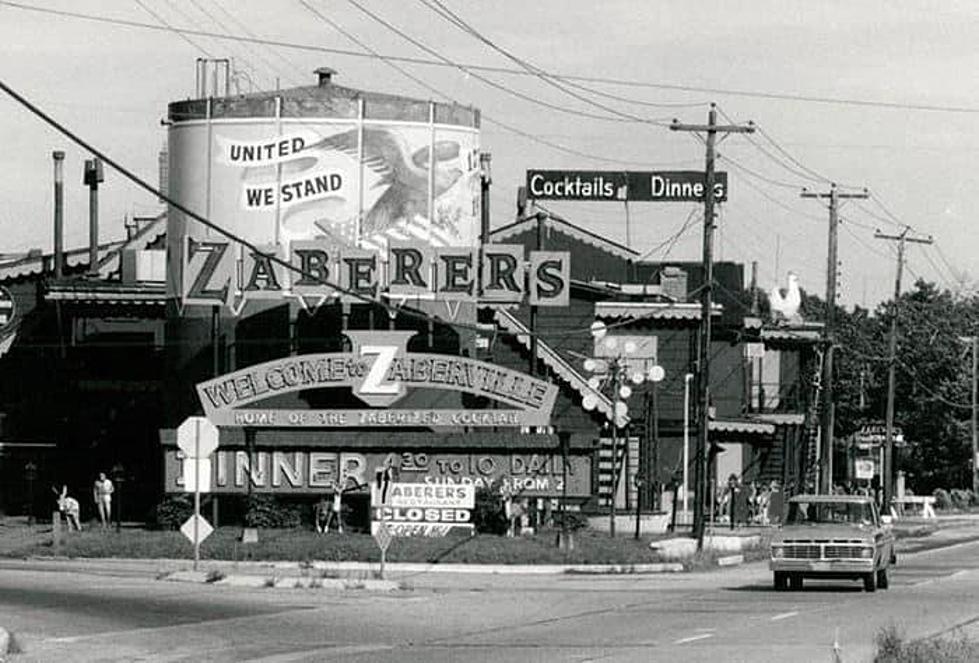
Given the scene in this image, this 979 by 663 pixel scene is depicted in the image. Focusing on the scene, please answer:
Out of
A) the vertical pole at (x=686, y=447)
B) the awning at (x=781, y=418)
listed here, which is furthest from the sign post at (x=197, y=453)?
the awning at (x=781, y=418)

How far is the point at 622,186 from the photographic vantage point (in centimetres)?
8231

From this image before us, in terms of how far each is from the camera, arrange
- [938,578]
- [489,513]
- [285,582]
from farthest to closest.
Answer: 1. [489,513]
2. [938,578]
3. [285,582]

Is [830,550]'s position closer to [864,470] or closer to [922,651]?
[922,651]

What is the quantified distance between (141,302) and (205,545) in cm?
2171

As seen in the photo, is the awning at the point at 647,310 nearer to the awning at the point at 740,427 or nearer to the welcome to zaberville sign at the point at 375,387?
the awning at the point at 740,427

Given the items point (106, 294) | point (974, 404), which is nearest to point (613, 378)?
point (106, 294)

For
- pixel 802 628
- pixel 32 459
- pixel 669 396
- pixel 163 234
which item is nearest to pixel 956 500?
pixel 669 396

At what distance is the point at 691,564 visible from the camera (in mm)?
50625

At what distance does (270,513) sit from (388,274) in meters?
7.61

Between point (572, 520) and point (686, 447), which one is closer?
point (572, 520)

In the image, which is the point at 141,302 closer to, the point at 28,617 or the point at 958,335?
the point at 28,617

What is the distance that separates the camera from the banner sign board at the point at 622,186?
78.7 metres

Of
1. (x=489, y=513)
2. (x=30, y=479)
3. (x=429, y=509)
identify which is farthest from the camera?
(x=30, y=479)

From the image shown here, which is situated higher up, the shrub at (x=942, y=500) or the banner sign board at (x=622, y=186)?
the banner sign board at (x=622, y=186)
